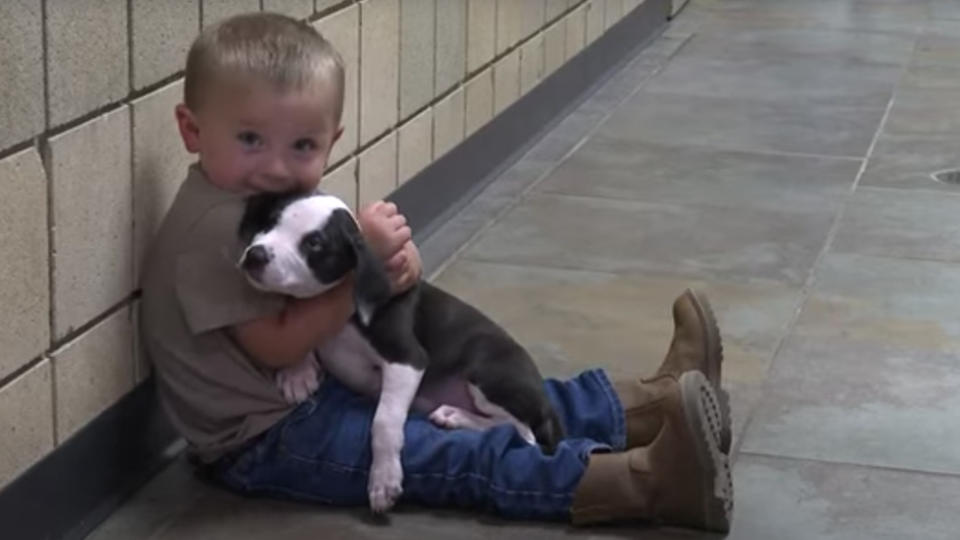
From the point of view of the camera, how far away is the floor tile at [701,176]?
4867 millimetres

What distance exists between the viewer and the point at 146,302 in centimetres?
284

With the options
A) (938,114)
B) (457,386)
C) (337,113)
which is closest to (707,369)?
(457,386)

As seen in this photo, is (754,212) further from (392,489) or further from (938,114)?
(392,489)

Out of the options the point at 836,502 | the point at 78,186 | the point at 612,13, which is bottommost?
the point at 612,13

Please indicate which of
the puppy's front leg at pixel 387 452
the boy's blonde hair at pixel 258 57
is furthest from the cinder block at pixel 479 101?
the puppy's front leg at pixel 387 452

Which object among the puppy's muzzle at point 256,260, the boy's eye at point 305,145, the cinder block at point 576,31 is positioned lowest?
the cinder block at point 576,31

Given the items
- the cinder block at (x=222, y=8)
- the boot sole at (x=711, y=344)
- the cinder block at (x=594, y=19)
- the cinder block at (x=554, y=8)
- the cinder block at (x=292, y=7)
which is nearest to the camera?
the cinder block at (x=222, y=8)

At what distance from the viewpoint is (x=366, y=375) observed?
2.91 meters

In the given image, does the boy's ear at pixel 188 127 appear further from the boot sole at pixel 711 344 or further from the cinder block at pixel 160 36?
the boot sole at pixel 711 344

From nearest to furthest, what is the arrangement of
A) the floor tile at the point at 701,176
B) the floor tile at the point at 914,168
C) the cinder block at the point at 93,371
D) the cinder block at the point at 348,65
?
the cinder block at the point at 93,371 → the cinder block at the point at 348,65 → the floor tile at the point at 701,176 → the floor tile at the point at 914,168

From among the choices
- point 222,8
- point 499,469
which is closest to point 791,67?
point 222,8

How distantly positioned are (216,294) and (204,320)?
0.04 meters

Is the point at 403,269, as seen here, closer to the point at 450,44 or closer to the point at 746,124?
the point at 450,44

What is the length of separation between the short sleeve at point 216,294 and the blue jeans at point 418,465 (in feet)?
0.60
